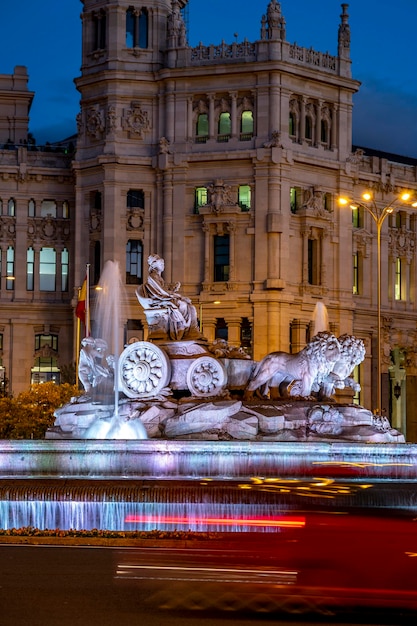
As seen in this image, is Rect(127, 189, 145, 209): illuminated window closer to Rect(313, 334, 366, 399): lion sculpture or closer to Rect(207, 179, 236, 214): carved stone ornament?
Rect(207, 179, 236, 214): carved stone ornament

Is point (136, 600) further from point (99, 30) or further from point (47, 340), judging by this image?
point (99, 30)

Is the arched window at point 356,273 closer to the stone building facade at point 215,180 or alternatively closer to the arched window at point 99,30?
the stone building facade at point 215,180

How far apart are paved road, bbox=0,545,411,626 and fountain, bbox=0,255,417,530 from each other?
5334mm

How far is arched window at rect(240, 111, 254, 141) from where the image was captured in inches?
3214

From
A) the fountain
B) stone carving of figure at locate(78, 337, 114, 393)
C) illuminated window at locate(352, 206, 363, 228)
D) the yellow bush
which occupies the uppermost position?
illuminated window at locate(352, 206, 363, 228)

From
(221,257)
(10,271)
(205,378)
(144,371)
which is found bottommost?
(205,378)

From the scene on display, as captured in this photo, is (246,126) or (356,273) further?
(356,273)

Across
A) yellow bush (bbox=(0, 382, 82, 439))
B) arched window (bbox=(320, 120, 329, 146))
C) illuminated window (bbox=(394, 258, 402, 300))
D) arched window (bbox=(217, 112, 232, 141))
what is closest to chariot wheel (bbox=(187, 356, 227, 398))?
yellow bush (bbox=(0, 382, 82, 439))

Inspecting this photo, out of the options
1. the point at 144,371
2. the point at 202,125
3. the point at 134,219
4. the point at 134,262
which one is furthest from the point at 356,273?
the point at 144,371

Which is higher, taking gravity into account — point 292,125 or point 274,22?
point 274,22

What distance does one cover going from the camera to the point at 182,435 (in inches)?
1201

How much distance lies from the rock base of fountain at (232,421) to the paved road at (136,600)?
41.3 feet

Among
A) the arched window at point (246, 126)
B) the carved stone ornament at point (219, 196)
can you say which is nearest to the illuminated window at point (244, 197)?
the carved stone ornament at point (219, 196)

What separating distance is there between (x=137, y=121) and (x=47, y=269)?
1216cm
